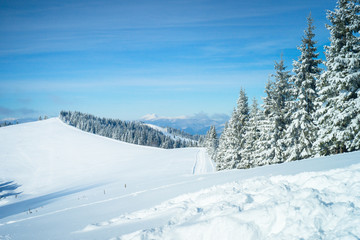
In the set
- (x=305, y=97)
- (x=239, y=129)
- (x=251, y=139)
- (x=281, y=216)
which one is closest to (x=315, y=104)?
(x=305, y=97)

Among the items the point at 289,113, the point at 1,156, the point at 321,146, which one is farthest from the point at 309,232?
the point at 1,156

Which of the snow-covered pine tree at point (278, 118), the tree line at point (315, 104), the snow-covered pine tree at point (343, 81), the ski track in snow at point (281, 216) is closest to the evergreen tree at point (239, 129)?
the tree line at point (315, 104)

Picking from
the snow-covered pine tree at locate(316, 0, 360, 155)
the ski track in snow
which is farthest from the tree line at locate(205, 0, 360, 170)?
the ski track in snow

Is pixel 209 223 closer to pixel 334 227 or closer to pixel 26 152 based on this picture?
pixel 334 227

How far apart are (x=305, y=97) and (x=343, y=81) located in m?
5.02

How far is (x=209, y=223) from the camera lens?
14.6ft

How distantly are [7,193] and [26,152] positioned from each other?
29878 millimetres

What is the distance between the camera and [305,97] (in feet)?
60.3

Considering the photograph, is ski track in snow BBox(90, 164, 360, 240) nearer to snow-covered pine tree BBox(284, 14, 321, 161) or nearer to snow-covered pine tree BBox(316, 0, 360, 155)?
snow-covered pine tree BBox(316, 0, 360, 155)

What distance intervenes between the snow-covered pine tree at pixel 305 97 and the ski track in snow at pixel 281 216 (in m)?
12.9

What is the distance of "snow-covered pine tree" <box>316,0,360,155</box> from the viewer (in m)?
13.2

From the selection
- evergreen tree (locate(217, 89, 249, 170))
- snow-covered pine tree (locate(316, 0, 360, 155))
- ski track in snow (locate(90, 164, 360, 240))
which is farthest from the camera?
evergreen tree (locate(217, 89, 249, 170))

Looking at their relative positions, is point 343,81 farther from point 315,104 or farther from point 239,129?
point 239,129

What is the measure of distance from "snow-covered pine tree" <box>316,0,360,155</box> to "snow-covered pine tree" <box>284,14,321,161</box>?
8.13 feet
